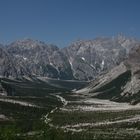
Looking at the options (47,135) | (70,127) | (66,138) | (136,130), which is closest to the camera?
(47,135)

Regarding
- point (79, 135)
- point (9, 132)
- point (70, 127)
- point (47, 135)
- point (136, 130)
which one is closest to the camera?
point (9, 132)

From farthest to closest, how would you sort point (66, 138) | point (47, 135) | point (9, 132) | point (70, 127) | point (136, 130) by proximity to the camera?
point (70, 127), point (136, 130), point (66, 138), point (47, 135), point (9, 132)

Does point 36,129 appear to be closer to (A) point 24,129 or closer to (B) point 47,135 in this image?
(A) point 24,129

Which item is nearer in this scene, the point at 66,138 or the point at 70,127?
the point at 66,138

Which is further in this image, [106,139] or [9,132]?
[106,139]

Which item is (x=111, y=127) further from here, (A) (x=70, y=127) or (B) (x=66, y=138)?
(B) (x=66, y=138)

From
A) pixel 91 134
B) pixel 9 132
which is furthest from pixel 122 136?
pixel 9 132

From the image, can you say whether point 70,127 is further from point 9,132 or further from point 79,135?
point 9,132

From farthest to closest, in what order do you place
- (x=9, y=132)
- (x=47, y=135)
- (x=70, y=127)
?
(x=70, y=127), (x=47, y=135), (x=9, y=132)

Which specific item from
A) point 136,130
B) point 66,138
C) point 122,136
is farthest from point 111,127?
point 66,138
